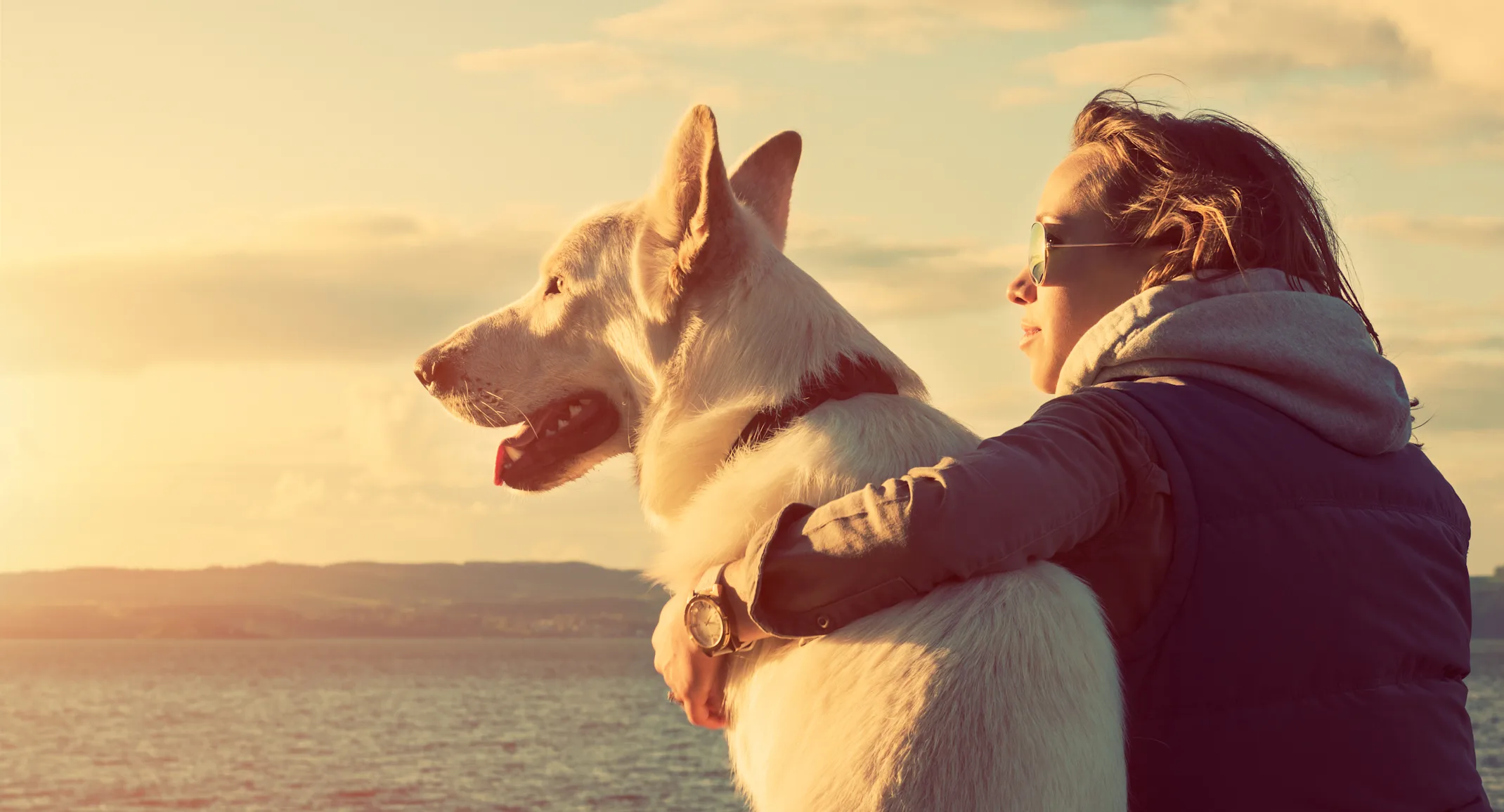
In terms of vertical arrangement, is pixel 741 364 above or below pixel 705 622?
above

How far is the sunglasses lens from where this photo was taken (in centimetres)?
344

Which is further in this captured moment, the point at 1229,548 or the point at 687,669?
the point at 687,669

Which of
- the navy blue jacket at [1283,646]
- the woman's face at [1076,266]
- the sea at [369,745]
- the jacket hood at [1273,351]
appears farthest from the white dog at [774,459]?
the sea at [369,745]

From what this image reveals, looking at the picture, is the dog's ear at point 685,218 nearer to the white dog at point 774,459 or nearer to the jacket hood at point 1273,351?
the white dog at point 774,459

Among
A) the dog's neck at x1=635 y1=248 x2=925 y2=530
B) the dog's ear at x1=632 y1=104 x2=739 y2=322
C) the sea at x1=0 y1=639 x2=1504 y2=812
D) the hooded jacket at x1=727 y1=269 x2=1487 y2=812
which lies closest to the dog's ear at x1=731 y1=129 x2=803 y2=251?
the dog's ear at x1=632 y1=104 x2=739 y2=322

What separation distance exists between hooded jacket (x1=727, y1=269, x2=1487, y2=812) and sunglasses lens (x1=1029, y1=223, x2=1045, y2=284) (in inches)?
27.2

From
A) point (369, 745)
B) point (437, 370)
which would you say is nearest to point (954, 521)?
point (437, 370)

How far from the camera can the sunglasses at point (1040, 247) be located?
131 inches

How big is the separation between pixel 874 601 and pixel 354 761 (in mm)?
85543

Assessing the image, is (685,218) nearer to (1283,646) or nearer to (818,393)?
(818,393)

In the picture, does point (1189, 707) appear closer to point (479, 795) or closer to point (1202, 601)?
point (1202, 601)

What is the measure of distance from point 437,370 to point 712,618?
5.80ft

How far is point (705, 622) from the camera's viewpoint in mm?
2930

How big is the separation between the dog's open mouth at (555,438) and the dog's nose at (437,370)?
0.31 meters
